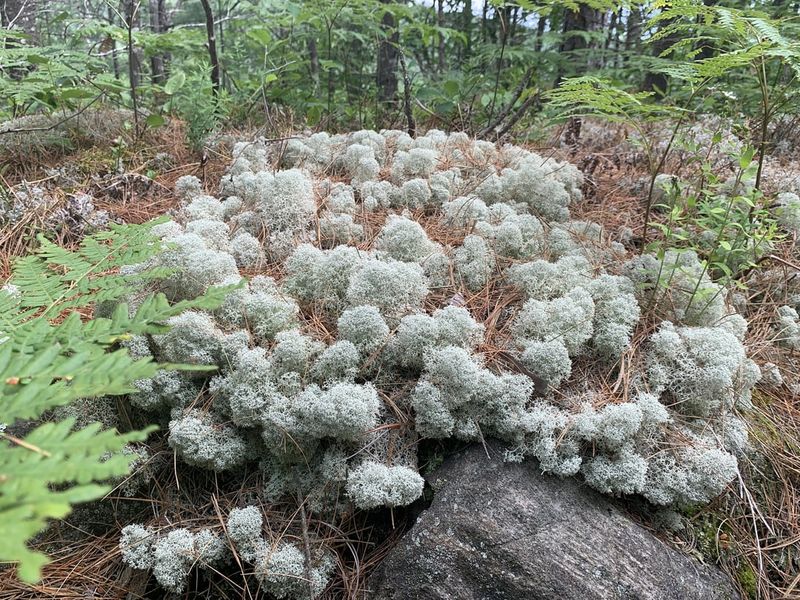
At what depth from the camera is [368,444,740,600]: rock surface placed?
6.69 feet

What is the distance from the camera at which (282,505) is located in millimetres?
2381

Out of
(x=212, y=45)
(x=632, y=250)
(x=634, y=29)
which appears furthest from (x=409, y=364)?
(x=634, y=29)

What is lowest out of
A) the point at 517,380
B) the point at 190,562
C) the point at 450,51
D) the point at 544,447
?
the point at 190,562

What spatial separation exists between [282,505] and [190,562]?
0.43 m

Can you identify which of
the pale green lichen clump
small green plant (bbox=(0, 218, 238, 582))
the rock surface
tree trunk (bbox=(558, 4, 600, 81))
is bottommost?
A: the rock surface

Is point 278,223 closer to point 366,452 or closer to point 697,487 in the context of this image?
point 366,452

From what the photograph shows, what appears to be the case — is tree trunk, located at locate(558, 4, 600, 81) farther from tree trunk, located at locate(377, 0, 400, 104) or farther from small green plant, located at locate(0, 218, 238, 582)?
small green plant, located at locate(0, 218, 238, 582)

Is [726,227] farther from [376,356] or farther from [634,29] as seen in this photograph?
[634,29]

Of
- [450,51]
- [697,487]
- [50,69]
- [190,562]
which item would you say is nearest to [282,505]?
[190,562]

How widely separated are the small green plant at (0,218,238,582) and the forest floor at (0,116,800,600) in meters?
0.48

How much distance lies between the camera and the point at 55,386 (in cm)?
145

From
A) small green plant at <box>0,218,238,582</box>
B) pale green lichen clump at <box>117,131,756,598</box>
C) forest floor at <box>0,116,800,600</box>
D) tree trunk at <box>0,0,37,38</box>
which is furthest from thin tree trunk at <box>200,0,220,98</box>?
tree trunk at <box>0,0,37,38</box>

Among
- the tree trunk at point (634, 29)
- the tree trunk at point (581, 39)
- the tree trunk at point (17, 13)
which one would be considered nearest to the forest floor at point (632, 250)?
the tree trunk at point (581, 39)

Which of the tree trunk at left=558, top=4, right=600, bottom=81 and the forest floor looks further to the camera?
the tree trunk at left=558, top=4, right=600, bottom=81
